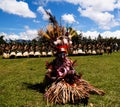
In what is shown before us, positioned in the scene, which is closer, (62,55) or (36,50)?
(62,55)

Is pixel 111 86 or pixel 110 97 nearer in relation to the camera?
pixel 110 97

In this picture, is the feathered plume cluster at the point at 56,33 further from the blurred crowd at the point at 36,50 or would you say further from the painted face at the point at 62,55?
the blurred crowd at the point at 36,50

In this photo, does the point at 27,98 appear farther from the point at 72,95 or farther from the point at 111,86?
the point at 111,86

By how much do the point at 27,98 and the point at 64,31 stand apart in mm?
2968

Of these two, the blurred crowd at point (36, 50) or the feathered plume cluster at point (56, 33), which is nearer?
the feathered plume cluster at point (56, 33)

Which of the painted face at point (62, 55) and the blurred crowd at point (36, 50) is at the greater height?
the blurred crowd at point (36, 50)

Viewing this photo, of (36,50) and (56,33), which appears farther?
(36,50)

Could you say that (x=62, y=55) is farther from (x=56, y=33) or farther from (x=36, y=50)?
(x=36, y=50)

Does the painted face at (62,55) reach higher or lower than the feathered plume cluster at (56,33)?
lower

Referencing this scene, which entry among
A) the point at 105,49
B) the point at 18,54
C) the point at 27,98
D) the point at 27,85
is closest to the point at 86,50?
the point at 105,49

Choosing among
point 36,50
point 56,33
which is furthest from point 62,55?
point 36,50

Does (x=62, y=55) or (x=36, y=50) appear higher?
(x=36, y=50)

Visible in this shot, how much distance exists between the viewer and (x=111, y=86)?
13117 mm

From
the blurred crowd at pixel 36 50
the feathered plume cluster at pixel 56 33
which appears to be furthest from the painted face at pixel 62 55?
the blurred crowd at pixel 36 50
